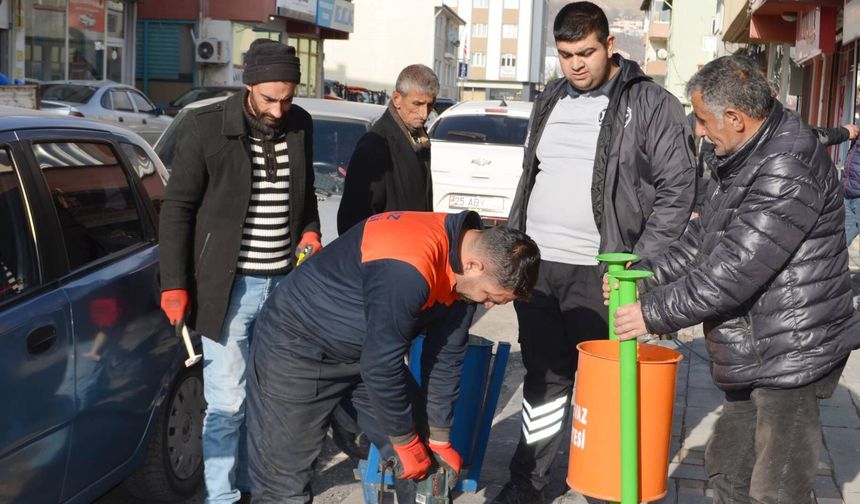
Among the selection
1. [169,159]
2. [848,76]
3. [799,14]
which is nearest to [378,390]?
[169,159]

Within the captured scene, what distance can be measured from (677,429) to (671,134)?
2.19 m

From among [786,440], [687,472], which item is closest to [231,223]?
[786,440]

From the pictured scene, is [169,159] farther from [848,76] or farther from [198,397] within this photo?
[848,76]

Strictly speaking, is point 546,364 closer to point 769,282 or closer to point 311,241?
point 311,241

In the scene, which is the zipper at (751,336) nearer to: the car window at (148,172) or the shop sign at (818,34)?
the car window at (148,172)

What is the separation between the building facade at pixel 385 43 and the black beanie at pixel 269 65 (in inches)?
2587

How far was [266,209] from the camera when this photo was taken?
4309 mm

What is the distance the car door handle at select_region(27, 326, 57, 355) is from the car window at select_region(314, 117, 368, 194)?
340 cm

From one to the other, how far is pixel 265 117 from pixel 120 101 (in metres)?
16.7

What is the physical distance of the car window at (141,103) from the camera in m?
20.4

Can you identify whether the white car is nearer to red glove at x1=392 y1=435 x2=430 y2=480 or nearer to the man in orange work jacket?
the man in orange work jacket

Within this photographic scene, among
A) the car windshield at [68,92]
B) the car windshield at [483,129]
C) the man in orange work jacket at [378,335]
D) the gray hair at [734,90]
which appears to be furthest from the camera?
the car windshield at [68,92]

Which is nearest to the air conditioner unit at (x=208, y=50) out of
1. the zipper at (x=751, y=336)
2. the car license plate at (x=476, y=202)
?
the car license plate at (x=476, y=202)

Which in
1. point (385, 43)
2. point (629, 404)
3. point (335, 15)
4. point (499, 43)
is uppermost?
point (499, 43)
